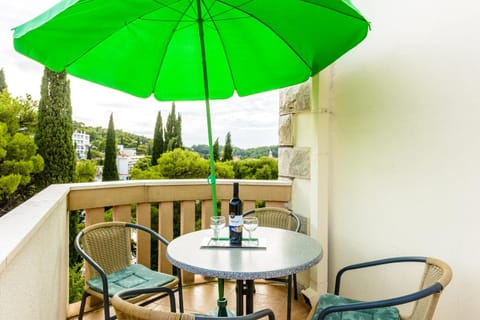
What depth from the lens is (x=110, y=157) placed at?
9.01 meters

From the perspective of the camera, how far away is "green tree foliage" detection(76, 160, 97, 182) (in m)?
9.12

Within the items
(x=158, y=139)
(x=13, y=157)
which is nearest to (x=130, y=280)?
(x=158, y=139)

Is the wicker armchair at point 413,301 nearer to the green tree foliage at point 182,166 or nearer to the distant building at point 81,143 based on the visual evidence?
the green tree foliage at point 182,166

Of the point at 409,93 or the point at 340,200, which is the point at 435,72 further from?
the point at 340,200

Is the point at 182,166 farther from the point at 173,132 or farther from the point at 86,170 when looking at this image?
the point at 86,170

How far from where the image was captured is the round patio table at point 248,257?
1390 mm

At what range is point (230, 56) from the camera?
7.39ft

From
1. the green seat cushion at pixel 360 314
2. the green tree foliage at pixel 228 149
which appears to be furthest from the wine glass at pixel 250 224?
the green tree foliage at pixel 228 149

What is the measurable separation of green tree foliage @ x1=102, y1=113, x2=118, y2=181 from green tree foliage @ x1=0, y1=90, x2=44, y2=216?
1641mm

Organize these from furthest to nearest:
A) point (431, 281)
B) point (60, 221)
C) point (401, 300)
→ 1. point (60, 221)
2. point (431, 281)
3. point (401, 300)

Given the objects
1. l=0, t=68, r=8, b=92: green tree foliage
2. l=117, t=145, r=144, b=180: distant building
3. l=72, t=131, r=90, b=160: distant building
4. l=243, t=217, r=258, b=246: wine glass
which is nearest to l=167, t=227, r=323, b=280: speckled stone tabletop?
l=243, t=217, r=258, b=246: wine glass

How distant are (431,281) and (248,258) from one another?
84cm

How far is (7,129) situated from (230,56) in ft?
28.8

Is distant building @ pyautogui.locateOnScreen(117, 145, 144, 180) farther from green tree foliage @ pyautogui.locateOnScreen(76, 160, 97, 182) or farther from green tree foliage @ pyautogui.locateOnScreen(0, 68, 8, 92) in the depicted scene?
green tree foliage @ pyautogui.locateOnScreen(0, 68, 8, 92)
